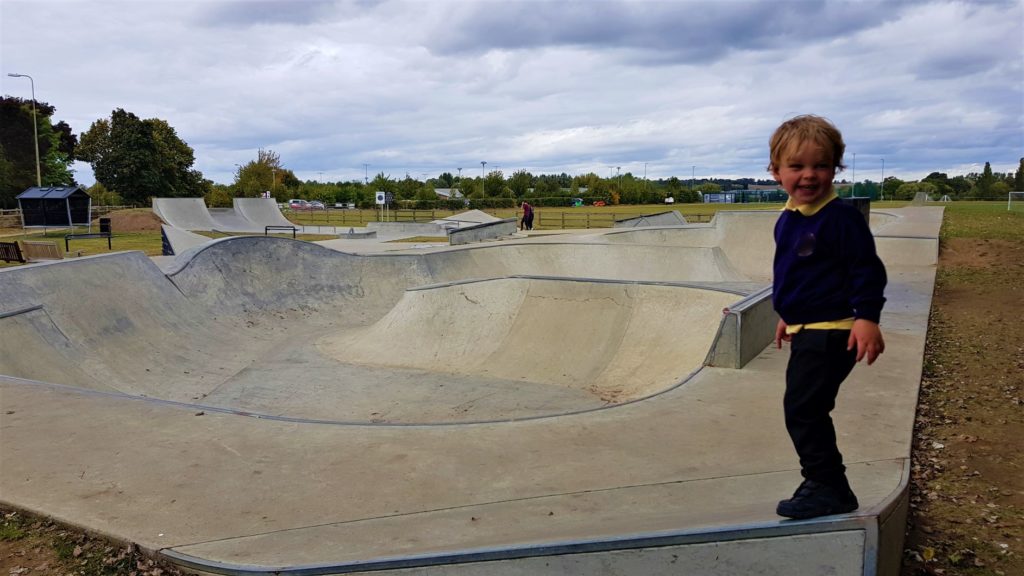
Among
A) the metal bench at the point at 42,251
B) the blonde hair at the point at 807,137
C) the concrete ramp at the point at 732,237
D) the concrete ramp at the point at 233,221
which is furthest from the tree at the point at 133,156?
the blonde hair at the point at 807,137

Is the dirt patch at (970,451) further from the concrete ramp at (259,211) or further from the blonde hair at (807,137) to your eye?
the concrete ramp at (259,211)

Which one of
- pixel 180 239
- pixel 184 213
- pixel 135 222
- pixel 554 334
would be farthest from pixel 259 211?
pixel 554 334

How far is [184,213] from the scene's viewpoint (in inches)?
1453

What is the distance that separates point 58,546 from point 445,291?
27.1ft

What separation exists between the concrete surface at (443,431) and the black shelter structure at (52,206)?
23.0m

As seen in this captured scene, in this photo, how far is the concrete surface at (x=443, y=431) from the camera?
2.86 metres

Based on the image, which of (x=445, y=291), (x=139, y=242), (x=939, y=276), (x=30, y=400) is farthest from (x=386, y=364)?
(x=139, y=242)

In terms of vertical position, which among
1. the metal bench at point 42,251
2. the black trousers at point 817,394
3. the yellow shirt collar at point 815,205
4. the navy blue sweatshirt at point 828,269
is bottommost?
the metal bench at point 42,251

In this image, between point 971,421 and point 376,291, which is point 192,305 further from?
point 971,421

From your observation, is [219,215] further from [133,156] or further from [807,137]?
[807,137]

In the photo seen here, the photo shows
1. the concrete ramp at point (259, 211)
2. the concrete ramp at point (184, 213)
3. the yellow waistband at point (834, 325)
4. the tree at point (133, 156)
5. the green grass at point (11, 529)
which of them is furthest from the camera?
the tree at point (133, 156)

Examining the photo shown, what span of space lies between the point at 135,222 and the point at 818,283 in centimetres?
4010

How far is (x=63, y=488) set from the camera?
388 centimetres

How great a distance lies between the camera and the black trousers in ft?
7.91
